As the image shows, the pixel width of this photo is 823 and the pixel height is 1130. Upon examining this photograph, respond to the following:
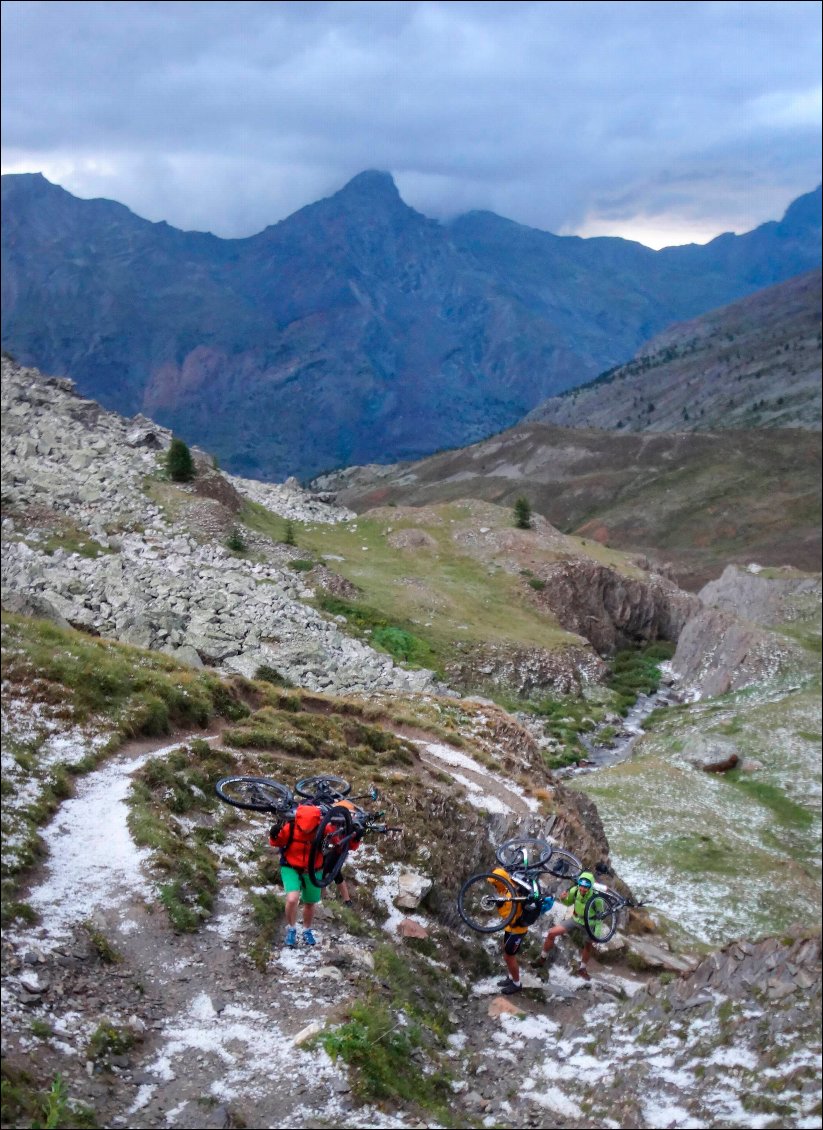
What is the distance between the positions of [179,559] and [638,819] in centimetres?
2500

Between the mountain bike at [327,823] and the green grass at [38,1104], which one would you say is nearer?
the green grass at [38,1104]

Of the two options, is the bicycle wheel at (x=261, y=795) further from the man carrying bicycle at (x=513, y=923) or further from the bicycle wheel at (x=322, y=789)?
the man carrying bicycle at (x=513, y=923)

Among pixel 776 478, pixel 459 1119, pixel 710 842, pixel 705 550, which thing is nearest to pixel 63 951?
pixel 459 1119

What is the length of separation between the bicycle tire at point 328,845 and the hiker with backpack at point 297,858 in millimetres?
42

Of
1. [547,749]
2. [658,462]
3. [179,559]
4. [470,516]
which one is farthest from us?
[658,462]

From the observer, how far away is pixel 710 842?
108 ft

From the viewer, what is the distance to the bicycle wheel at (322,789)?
13.3 metres

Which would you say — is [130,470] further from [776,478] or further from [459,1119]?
[776,478]

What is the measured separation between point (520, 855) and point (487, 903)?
166 cm

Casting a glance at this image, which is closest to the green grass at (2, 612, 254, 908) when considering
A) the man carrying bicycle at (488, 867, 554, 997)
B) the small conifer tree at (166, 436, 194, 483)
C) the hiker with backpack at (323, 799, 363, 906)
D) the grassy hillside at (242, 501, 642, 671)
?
the hiker with backpack at (323, 799, 363, 906)

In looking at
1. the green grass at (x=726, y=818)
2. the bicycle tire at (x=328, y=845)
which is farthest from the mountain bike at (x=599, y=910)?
the green grass at (x=726, y=818)

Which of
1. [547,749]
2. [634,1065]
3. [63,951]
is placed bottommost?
[547,749]

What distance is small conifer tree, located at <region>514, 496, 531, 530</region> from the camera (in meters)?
73.4

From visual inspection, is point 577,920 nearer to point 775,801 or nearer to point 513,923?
point 513,923
